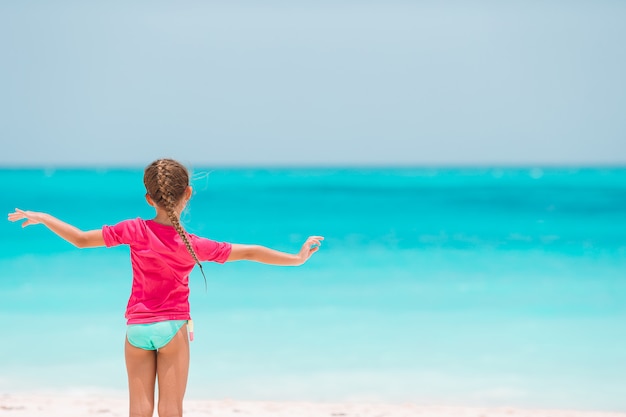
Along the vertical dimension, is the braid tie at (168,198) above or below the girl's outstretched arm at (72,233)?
above

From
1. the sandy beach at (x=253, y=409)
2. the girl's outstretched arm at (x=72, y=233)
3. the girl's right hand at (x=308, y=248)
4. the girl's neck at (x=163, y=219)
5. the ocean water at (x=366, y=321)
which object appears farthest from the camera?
the ocean water at (x=366, y=321)

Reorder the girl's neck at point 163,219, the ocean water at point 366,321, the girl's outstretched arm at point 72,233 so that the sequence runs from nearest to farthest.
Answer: the girl's outstretched arm at point 72,233 → the girl's neck at point 163,219 → the ocean water at point 366,321

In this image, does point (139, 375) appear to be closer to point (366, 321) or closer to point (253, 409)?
point (253, 409)

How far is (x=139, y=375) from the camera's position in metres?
2.98

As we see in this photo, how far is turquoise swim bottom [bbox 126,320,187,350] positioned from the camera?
2.92 meters

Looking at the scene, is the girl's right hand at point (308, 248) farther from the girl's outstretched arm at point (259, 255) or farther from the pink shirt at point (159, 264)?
the pink shirt at point (159, 264)

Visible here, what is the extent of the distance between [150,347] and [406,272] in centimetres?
1102

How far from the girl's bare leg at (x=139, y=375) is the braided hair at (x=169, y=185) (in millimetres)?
374

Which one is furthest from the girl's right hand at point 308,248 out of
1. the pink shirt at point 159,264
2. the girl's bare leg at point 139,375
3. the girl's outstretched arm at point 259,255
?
the girl's bare leg at point 139,375

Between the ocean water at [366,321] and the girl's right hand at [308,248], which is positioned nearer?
the girl's right hand at [308,248]

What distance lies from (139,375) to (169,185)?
66cm

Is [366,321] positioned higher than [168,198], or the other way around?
[366,321]

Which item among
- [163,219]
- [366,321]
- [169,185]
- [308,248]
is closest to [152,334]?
[163,219]

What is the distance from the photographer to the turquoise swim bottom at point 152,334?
115 inches
